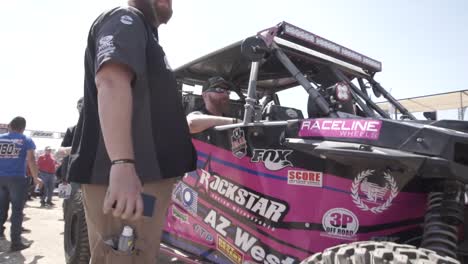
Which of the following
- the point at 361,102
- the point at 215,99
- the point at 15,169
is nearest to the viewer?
the point at 361,102

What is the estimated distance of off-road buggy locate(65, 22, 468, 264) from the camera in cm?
158

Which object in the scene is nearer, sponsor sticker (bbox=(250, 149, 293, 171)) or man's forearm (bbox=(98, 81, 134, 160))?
man's forearm (bbox=(98, 81, 134, 160))

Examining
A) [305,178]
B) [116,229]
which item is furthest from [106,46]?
[305,178]

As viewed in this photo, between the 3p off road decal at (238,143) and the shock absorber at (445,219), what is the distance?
1.11 metres

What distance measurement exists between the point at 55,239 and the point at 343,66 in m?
4.93

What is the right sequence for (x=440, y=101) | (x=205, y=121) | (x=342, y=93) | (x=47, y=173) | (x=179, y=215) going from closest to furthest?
(x=342, y=93), (x=205, y=121), (x=179, y=215), (x=47, y=173), (x=440, y=101)

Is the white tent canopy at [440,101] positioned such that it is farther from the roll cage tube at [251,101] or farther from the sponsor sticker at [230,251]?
the sponsor sticker at [230,251]

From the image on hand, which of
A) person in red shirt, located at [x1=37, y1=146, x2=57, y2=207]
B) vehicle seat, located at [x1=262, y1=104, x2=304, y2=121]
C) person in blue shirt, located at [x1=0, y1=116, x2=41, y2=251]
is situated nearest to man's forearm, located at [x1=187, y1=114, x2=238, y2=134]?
vehicle seat, located at [x1=262, y1=104, x2=304, y2=121]

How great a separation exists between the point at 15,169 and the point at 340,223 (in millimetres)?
5316

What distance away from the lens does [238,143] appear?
249 cm

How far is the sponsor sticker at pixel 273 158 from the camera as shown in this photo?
2.15 m

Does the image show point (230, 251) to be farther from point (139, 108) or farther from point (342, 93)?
point (139, 108)

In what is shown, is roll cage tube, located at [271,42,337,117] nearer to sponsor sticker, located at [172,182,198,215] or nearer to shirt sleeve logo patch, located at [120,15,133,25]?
sponsor sticker, located at [172,182,198,215]

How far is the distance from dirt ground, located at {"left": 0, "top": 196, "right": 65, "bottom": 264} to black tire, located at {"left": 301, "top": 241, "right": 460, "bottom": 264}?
12.7ft
